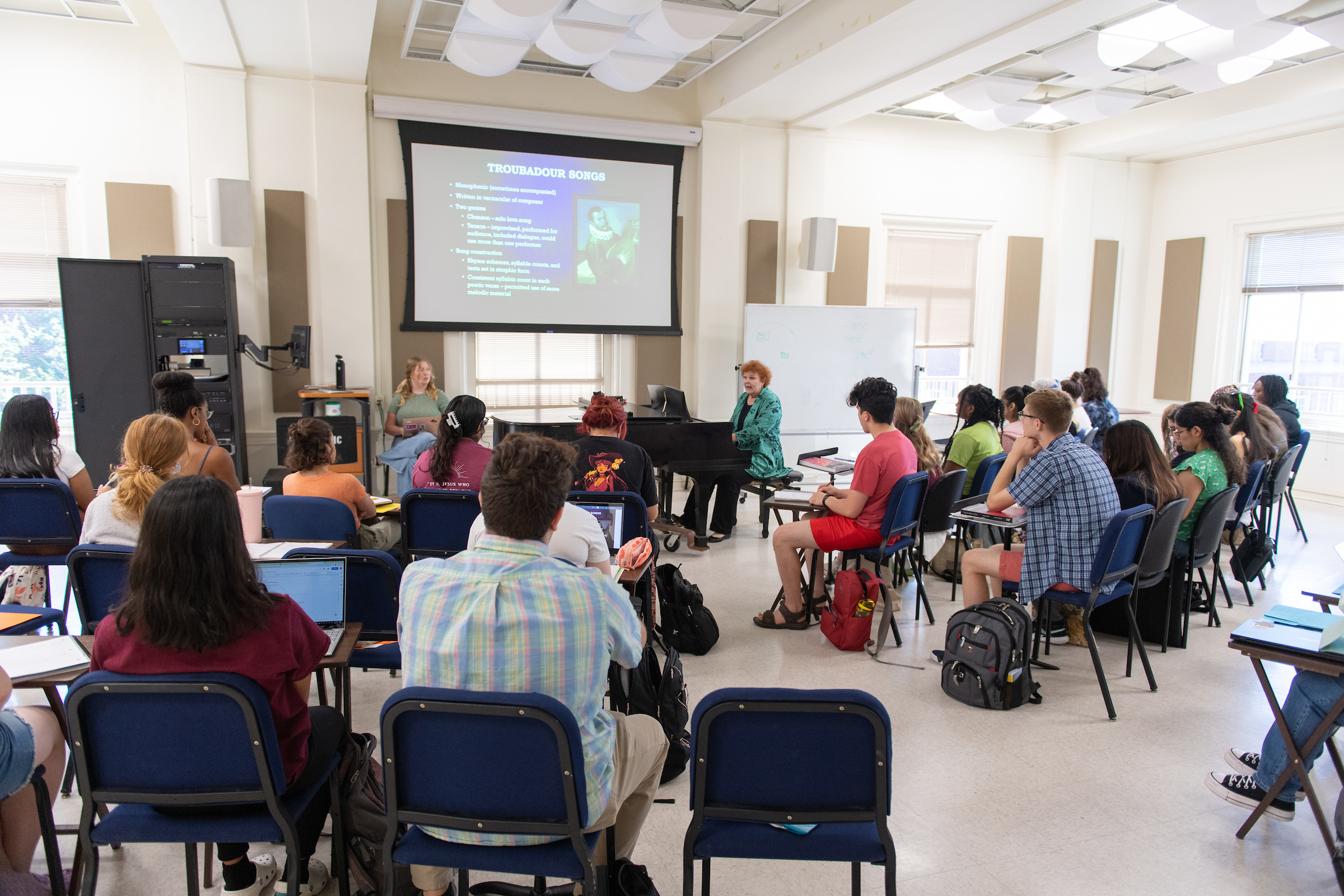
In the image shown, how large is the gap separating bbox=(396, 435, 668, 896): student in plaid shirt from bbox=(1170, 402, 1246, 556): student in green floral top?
3.28m

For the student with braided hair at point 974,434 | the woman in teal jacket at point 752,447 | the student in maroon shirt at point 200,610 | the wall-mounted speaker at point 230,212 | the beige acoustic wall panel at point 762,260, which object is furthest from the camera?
the beige acoustic wall panel at point 762,260

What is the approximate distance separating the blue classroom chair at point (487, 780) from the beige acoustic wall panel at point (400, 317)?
5773 mm

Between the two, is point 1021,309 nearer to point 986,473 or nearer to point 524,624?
point 986,473

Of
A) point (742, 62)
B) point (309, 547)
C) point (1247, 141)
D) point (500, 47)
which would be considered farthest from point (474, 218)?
point (1247, 141)

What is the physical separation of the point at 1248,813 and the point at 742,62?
6.21m

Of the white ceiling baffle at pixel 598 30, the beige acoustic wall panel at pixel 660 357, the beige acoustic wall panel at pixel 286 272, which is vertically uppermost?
the white ceiling baffle at pixel 598 30

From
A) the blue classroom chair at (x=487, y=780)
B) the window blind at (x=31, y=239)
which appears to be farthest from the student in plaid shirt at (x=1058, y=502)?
the window blind at (x=31, y=239)

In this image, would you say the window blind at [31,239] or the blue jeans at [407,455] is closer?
the blue jeans at [407,455]

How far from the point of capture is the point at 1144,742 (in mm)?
3025

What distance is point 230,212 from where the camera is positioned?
19.9 ft

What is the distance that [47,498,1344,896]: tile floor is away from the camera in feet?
7.33

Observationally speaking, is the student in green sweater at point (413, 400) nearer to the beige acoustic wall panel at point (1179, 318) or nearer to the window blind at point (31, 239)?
the window blind at point (31, 239)

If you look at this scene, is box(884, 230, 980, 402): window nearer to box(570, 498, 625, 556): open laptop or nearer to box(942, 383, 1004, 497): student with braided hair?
box(942, 383, 1004, 497): student with braided hair

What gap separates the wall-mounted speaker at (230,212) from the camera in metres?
5.99
